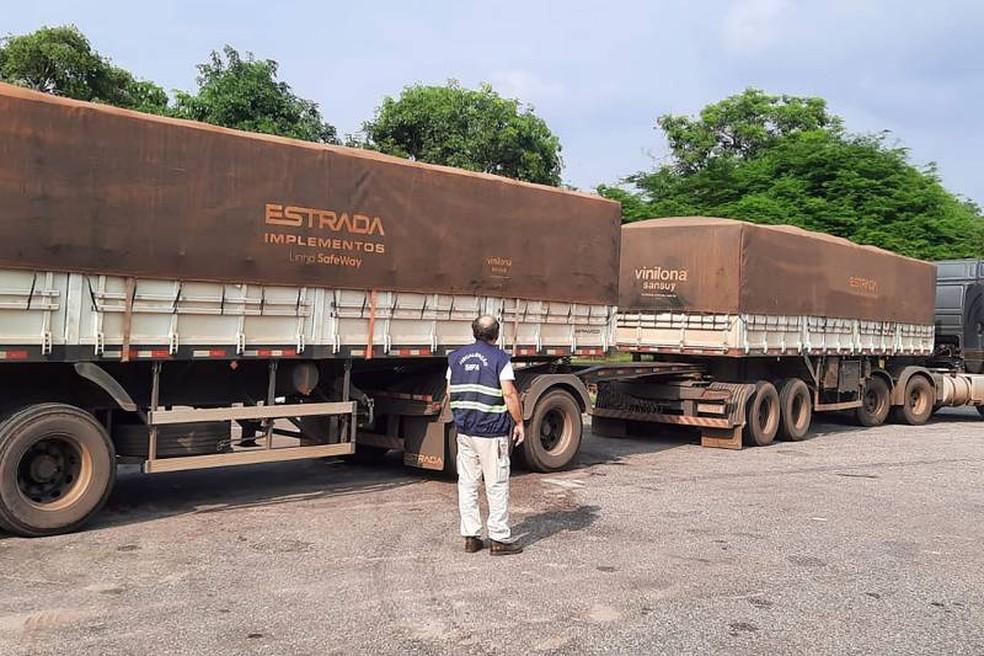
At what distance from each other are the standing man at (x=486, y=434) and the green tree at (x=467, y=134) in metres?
21.3

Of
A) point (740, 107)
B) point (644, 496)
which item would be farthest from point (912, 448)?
point (740, 107)

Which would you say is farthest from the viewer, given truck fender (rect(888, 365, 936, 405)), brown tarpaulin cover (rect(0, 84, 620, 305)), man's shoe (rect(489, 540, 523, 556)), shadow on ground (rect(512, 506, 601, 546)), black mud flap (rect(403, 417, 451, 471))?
truck fender (rect(888, 365, 936, 405))

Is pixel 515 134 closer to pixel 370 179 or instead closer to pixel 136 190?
pixel 370 179

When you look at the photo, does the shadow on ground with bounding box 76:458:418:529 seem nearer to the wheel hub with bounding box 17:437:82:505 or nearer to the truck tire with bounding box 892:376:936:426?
the wheel hub with bounding box 17:437:82:505

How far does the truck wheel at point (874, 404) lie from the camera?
55.1 ft

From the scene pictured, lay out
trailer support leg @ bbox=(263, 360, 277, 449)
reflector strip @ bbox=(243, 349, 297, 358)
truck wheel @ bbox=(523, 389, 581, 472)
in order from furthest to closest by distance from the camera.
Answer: truck wheel @ bbox=(523, 389, 581, 472), trailer support leg @ bbox=(263, 360, 277, 449), reflector strip @ bbox=(243, 349, 297, 358)

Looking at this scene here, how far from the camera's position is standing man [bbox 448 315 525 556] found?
6578mm

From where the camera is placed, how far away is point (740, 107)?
4109 centimetres

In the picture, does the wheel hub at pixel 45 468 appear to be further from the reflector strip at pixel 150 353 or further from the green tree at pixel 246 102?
the green tree at pixel 246 102

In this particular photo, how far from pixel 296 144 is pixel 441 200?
1727 millimetres

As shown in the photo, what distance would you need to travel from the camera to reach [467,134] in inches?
1112

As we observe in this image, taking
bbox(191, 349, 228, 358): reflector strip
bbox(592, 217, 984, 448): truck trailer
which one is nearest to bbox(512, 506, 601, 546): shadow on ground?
bbox(191, 349, 228, 358): reflector strip

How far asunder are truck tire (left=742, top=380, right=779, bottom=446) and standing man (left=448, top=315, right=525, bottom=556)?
7165 mm

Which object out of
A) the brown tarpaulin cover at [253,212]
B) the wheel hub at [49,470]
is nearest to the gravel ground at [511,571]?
the wheel hub at [49,470]
